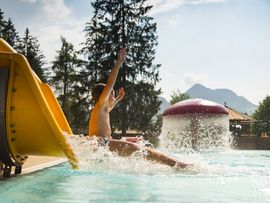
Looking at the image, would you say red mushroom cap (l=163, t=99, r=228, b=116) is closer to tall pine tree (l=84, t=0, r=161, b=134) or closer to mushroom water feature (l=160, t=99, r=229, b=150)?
Answer: mushroom water feature (l=160, t=99, r=229, b=150)

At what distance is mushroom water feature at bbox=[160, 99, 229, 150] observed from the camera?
1641 cm

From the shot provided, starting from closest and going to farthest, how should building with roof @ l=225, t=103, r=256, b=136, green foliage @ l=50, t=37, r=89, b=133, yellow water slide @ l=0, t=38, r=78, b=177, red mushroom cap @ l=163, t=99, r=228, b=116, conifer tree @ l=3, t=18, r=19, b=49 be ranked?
yellow water slide @ l=0, t=38, r=78, b=177
red mushroom cap @ l=163, t=99, r=228, b=116
building with roof @ l=225, t=103, r=256, b=136
green foliage @ l=50, t=37, r=89, b=133
conifer tree @ l=3, t=18, r=19, b=49

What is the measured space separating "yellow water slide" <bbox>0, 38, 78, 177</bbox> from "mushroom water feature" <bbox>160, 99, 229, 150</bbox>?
12449 mm

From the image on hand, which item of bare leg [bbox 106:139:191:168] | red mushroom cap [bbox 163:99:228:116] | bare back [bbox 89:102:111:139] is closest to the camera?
bare leg [bbox 106:139:191:168]

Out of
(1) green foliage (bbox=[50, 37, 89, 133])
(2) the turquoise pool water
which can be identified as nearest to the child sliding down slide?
(2) the turquoise pool water

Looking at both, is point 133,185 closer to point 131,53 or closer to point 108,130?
point 108,130

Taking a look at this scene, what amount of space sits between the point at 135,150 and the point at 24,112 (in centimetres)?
169

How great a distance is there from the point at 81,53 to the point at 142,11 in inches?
239

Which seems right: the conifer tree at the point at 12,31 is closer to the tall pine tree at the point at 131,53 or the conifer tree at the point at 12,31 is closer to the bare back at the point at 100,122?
the tall pine tree at the point at 131,53

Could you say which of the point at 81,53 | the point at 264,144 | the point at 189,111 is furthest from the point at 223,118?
the point at 81,53

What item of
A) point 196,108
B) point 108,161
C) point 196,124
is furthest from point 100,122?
point 196,124

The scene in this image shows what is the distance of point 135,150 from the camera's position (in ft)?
17.4

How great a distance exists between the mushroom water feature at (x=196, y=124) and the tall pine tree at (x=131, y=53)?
895cm

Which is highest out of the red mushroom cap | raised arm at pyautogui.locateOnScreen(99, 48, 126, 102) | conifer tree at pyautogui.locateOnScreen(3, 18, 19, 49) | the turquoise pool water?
conifer tree at pyautogui.locateOnScreen(3, 18, 19, 49)
